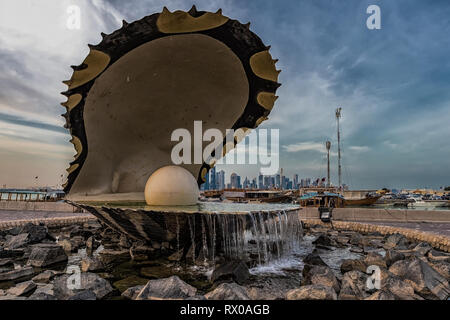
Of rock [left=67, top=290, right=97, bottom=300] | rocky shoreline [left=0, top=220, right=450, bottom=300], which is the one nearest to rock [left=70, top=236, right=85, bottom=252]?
rocky shoreline [left=0, top=220, right=450, bottom=300]

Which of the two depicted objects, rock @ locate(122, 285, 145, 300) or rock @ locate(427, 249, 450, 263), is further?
rock @ locate(427, 249, 450, 263)

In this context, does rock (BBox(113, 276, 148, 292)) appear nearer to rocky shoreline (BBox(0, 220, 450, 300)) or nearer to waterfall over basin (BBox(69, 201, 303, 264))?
rocky shoreline (BBox(0, 220, 450, 300))

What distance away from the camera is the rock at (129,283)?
4253 mm

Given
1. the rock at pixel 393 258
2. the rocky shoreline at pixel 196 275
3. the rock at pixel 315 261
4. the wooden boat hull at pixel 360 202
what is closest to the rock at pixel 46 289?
the rocky shoreline at pixel 196 275

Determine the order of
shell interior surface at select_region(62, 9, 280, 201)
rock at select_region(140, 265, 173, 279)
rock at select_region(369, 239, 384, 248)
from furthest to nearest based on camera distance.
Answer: rock at select_region(369, 239, 384, 248)
shell interior surface at select_region(62, 9, 280, 201)
rock at select_region(140, 265, 173, 279)

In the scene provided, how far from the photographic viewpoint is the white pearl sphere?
22.1ft

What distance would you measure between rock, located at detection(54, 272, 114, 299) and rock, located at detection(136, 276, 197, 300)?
782mm

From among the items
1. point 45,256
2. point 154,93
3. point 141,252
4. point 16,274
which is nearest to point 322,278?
point 141,252

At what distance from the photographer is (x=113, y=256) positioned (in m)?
6.17

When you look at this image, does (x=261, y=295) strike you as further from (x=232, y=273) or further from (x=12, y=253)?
(x=12, y=253)
